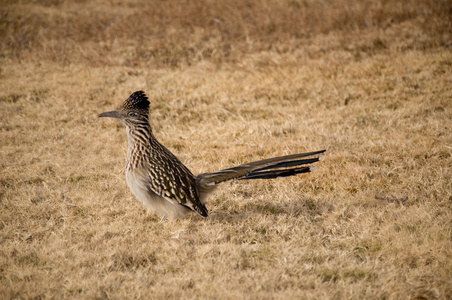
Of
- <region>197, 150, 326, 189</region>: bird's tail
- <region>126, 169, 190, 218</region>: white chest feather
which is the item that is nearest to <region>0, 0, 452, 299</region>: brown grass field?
<region>126, 169, 190, 218</region>: white chest feather

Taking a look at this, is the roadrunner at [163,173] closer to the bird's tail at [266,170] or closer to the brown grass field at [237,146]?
the bird's tail at [266,170]

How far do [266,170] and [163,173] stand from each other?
1226 millimetres

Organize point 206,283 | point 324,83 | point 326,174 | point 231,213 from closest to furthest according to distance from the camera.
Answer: point 206,283
point 231,213
point 326,174
point 324,83

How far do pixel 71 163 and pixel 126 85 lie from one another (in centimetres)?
385

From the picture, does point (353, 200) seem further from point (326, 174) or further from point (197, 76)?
point (197, 76)

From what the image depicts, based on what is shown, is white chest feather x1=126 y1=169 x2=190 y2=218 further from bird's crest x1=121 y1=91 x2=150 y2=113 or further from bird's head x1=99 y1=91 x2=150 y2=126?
bird's crest x1=121 y1=91 x2=150 y2=113

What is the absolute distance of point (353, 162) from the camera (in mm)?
6461

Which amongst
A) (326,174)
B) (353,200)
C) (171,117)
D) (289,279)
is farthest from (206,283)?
(171,117)

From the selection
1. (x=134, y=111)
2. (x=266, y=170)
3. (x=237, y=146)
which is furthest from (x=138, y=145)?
(x=237, y=146)

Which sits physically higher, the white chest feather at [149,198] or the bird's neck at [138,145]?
the bird's neck at [138,145]

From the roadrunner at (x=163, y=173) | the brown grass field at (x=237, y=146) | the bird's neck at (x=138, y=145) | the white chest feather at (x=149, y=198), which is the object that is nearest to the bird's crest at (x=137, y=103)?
the roadrunner at (x=163, y=173)

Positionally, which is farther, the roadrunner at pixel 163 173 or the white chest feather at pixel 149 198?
the white chest feather at pixel 149 198

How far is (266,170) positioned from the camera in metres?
4.97

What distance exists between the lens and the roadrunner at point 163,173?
15.6ft
